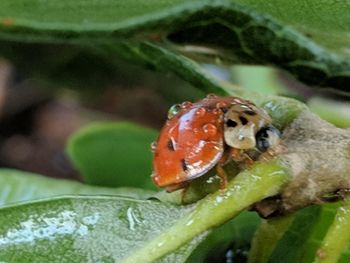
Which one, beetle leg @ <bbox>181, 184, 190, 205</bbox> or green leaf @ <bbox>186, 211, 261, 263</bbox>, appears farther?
green leaf @ <bbox>186, 211, 261, 263</bbox>

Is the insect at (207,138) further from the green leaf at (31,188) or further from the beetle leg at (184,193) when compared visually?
the green leaf at (31,188)

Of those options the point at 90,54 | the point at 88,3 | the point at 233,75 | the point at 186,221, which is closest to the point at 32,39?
the point at 88,3

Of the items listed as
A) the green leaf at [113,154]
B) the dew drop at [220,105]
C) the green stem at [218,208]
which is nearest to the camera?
the green stem at [218,208]

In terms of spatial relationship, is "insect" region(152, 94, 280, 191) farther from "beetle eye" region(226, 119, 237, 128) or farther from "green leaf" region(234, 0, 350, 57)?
"green leaf" region(234, 0, 350, 57)

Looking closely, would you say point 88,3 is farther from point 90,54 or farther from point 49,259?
point 90,54

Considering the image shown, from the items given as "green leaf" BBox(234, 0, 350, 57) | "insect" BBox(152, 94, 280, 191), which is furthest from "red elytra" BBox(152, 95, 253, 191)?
"green leaf" BBox(234, 0, 350, 57)

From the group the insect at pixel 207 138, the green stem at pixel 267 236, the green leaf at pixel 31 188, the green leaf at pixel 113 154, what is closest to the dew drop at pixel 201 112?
the insect at pixel 207 138

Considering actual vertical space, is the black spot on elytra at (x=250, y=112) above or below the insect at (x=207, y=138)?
→ above

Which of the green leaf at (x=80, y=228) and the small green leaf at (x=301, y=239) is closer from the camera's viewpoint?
the green leaf at (x=80, y=228)

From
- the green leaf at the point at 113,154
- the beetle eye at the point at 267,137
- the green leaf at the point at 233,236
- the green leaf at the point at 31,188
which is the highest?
the beetle eye at the point at 267,137
